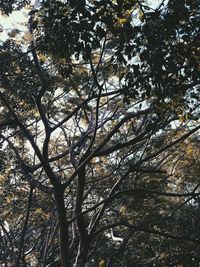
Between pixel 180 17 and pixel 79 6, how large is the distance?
93 cm

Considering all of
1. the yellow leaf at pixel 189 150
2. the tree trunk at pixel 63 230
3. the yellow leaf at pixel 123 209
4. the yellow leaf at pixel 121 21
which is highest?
the yellow leaf at pixel 189 150

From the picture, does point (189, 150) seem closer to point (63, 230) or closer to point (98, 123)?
point (98, 123)

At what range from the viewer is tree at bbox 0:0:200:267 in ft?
11.1

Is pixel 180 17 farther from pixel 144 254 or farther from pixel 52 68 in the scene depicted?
pixel 144 254

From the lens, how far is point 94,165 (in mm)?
11312

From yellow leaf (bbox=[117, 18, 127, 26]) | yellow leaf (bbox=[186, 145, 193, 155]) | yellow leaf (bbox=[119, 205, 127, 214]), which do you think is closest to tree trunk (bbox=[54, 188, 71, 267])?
yellow leaf (bbox=[117, 18, 127, 26])

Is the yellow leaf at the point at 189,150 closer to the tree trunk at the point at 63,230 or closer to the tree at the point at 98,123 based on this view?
the tree at the point at 98,123

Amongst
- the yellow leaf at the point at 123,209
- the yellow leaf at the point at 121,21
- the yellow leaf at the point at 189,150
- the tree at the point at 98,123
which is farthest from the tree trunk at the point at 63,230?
the yellow leaf at the point at 189,150

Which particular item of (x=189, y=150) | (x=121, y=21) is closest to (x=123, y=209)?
(x=189, y=150)

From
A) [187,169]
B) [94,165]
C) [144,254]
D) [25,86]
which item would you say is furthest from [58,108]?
[144,254]

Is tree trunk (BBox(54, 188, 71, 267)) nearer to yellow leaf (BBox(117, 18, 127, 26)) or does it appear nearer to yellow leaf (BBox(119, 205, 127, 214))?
yellow leaf (BBox(117, 18, 127, 26))

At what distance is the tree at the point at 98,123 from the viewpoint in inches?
134

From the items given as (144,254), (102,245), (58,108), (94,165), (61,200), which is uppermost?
(58,108)

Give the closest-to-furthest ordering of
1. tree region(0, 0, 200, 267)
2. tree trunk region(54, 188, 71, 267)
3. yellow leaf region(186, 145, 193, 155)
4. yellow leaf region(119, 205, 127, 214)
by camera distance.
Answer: tree region(0, 0, 200, 267)
tree trunk region(54, 188, 71, 267)
yellow leaf region(119, 205, 127, 214)
yellow leaf region(186, 145, 193, 155)
